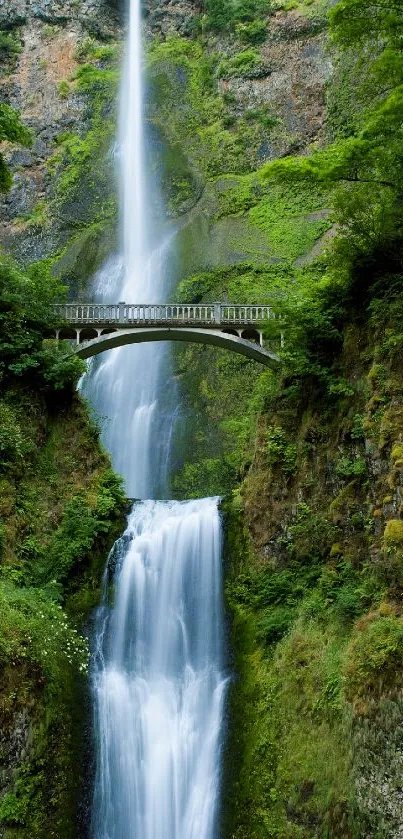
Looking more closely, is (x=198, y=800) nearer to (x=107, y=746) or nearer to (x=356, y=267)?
(x=107, y=746)

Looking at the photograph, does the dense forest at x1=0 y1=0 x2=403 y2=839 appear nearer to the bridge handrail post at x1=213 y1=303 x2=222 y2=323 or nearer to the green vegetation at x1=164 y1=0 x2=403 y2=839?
the green vegetation at x1=164 y1=0 x2=403 y2=839

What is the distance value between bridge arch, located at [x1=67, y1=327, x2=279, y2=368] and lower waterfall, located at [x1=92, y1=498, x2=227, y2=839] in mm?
4899

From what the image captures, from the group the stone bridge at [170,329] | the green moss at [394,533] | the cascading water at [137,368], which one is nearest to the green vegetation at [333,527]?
the green moss at [394,533]

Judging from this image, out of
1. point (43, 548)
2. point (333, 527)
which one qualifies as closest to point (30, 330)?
point (43, 548)

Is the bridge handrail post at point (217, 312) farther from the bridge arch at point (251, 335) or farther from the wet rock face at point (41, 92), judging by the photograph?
the wet rock face at point (41, 92)

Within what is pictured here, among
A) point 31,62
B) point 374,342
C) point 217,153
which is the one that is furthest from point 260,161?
point 374,342

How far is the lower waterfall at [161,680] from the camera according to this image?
1105 centimetres

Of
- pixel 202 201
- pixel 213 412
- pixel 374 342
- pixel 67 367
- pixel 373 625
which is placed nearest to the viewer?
pixel 373 625

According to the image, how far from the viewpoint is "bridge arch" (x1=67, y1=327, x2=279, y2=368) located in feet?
62.8

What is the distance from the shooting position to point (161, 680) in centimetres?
1289

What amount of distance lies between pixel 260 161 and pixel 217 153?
8.84ft

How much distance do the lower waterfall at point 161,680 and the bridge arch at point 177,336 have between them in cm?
490

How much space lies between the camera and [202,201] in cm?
3284

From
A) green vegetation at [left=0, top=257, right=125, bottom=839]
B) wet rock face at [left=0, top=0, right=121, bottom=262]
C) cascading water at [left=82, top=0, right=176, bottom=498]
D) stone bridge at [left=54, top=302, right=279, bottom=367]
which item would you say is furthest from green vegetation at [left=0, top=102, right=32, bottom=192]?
wet rock face at [left=0, top=0, right=121, bottom=262]
